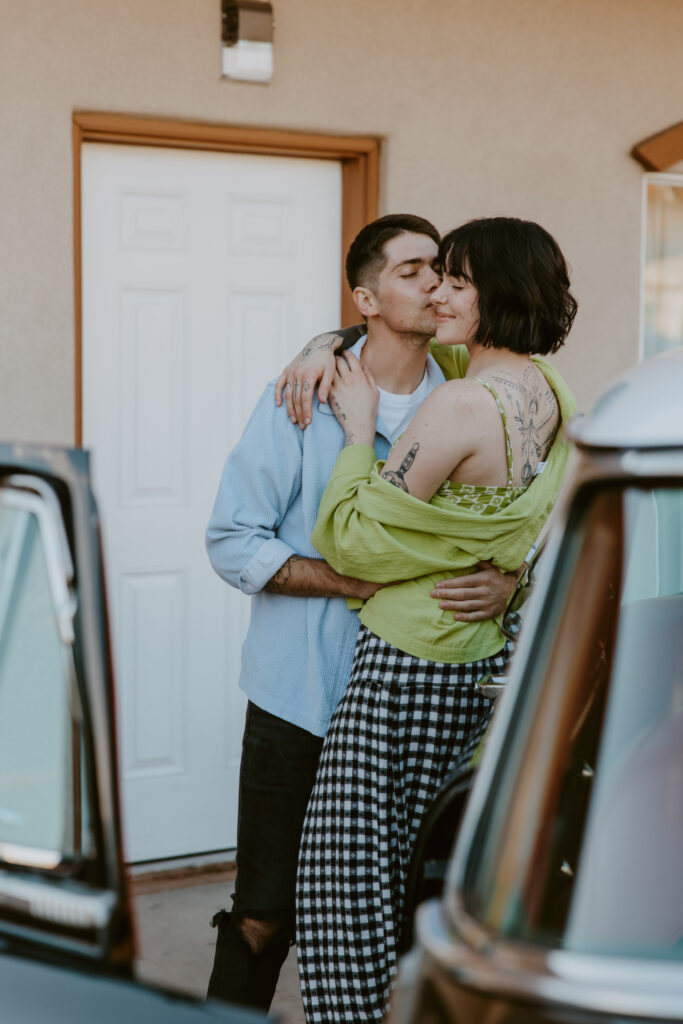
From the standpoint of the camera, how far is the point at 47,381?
4.20 metres

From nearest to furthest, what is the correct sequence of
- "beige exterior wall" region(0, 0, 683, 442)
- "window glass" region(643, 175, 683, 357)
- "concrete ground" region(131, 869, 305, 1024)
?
"concrete ground" region(131, 869, 305, 1024) < "beige exterior wall" region(0, 0, 683, 442) < "window glass" region(643, 175, 683, 357)

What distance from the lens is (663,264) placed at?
5602 mm

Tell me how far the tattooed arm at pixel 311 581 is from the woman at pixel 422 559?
0.08m

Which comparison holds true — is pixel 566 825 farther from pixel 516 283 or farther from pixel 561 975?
pixel 516 283

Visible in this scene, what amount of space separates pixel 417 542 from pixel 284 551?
381 mm

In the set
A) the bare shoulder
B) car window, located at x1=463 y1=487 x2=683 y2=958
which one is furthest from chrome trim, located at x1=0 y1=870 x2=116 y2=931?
the bare shoulder

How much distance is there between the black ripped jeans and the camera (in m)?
2.89

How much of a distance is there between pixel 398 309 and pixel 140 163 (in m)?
1.78

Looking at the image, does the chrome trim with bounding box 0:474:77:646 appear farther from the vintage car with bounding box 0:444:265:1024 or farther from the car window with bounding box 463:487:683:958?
the car window with bounding box 463:487:683:958

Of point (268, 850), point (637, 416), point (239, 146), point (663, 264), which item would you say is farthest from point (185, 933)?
point (663, 264)

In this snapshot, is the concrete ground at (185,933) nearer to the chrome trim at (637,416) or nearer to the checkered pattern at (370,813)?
the checkered pattern at (370,813)

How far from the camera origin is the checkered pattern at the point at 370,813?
8.14 ft

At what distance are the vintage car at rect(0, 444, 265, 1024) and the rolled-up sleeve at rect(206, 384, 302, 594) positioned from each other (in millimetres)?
1317

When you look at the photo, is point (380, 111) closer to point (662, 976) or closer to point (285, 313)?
point (285, 313)
